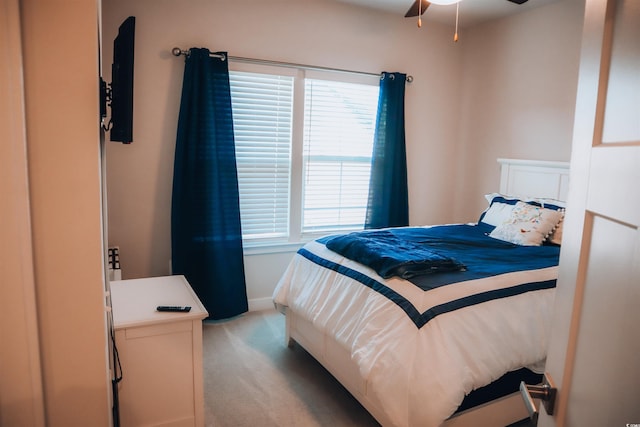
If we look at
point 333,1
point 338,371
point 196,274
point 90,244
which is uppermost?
point 333,1

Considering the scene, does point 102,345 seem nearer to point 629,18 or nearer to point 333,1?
point 629,18

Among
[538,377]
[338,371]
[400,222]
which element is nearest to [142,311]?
[338,371]

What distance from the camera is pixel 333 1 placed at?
3.68 meters

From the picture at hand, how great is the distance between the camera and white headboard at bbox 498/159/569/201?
3.45 meters

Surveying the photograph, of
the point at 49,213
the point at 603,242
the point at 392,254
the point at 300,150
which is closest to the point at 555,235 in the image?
the point at 392,254

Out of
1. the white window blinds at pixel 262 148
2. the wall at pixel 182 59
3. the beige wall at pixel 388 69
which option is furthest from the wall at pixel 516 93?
the white window blinds at pixel 262 148

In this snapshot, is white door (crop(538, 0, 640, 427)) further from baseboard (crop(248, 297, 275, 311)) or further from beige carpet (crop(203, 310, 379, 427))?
baseboard (crop(248, 297, 275, 311))

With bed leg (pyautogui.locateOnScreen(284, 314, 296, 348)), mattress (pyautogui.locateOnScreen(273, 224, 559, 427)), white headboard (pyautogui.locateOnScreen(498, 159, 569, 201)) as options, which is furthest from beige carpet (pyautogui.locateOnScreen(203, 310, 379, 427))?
white headboard (pyautogui.locateOnScreen(498, 159, 569, 201))

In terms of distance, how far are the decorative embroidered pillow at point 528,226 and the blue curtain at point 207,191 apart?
6.61 feet

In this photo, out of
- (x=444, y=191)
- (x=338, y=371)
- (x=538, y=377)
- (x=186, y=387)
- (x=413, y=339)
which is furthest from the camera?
(x=444, y=191)

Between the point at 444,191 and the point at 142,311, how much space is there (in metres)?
3.44

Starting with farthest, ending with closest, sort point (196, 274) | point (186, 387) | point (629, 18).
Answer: point (196, 274) < point (186, 387) < point (629, 18)

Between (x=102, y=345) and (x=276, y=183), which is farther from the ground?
(x=276, y=183)

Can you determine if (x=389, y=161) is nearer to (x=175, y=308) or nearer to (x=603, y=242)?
(x=175, y=308)
